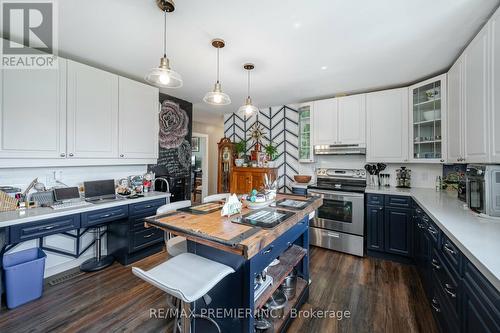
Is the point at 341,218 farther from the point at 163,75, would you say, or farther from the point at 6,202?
the point at 6,202

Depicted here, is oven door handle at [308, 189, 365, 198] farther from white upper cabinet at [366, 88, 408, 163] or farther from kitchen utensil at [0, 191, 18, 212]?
kitchen utensil at [0, 191, 18, 212]

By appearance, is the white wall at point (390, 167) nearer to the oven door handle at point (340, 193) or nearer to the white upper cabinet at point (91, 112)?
the oven door handle at point (340, 193)

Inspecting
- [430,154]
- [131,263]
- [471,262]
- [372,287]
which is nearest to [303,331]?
[372,287]

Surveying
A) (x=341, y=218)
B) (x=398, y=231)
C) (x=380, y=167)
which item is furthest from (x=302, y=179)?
(x=398, y=231)

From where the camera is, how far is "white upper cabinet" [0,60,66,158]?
195cm

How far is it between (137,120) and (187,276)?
8.43 ft

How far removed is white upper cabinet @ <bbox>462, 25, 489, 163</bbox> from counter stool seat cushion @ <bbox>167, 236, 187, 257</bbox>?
101 inches

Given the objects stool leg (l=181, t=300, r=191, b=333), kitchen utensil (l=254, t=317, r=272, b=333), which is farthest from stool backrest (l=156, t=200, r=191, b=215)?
kitchen utensil (l=254, t=317, r=272, b=333)

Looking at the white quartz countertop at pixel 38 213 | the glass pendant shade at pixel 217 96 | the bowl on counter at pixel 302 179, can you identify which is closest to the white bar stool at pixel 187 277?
the glass pendant shade at pixel 217 96

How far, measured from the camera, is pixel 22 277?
197 cm

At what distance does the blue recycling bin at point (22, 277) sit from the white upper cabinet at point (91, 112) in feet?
3.67

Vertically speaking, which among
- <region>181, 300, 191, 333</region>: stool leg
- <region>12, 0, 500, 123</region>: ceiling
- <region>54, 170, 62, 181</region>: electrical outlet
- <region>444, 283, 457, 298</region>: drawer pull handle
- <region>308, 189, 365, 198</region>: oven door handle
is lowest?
<region>181, 300, 191, 333</region>: stool leg

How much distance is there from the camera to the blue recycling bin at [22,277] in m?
1.91

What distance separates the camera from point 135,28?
186cm
